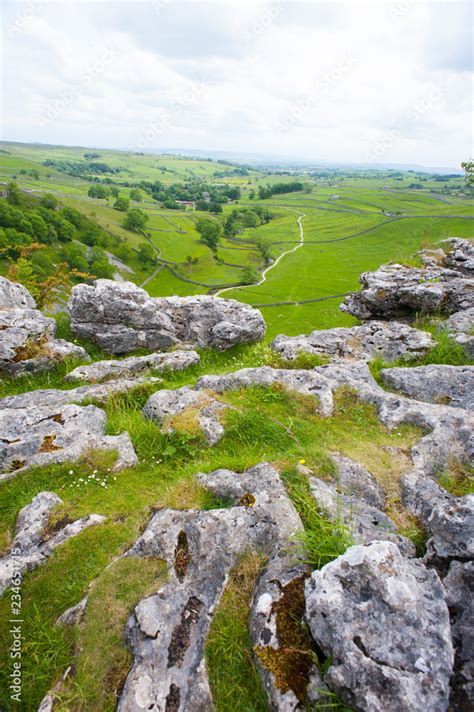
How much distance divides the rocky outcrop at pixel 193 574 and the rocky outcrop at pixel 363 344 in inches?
340

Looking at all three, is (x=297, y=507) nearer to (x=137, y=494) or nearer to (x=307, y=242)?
(x=137, y=494)

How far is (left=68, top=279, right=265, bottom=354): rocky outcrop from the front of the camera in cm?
1856

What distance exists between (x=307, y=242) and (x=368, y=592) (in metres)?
179

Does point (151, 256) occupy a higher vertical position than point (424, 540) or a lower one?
lower

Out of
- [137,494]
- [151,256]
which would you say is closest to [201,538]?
[137,494]

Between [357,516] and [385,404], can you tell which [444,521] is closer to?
[357,516]

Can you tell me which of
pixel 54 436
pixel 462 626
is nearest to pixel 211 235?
pixel 54 436

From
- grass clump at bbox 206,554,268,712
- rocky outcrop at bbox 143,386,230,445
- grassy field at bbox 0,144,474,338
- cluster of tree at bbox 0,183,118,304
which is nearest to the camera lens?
grass clump at bbox 206,554,268,712

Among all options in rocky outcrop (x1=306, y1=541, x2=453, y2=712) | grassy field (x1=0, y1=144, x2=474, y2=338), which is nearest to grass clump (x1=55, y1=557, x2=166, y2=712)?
rocky outcrop (x1=306, y1=541, x2=453, y2=712)

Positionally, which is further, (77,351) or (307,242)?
(307,242)

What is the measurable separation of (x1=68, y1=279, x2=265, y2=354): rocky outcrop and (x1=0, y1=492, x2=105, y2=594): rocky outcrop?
38.2ft

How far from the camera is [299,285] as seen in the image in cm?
12362

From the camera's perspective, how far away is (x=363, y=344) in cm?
1762

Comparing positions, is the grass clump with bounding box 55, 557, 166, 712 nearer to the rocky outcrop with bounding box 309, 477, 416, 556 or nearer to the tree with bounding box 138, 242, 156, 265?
the rocky outcrop with bounding box 309, 477, 416, 556
